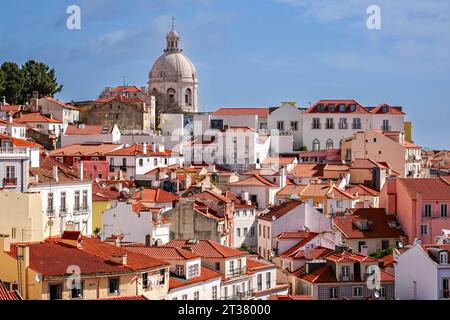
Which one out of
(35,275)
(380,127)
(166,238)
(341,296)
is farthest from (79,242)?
(380,127)

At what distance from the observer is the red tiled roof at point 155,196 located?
29.4 meters

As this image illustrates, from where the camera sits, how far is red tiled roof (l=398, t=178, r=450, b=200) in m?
29.0

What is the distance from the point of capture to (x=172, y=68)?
6712 centimetres

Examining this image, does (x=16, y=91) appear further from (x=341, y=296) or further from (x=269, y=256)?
(x=341, y=296)

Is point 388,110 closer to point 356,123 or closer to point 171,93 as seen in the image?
point 356,123

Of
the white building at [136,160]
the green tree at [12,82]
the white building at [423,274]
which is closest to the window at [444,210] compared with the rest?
the white building at [423,274]

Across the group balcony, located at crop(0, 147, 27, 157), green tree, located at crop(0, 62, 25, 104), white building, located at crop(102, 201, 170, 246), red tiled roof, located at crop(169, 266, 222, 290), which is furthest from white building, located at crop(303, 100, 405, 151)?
red tiled roof, located at crop(169, 266, 222, 290)

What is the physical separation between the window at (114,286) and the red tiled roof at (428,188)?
15245 mm

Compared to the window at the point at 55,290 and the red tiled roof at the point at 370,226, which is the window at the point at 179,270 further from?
the red tiled roof at the point at 370,226

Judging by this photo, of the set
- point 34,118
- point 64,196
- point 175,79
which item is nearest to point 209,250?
point 64,196

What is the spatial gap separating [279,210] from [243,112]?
71.0 feet

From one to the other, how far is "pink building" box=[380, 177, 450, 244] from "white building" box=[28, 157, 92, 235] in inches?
360

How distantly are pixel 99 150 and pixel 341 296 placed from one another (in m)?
22.2

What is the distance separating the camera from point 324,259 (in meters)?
22.5
